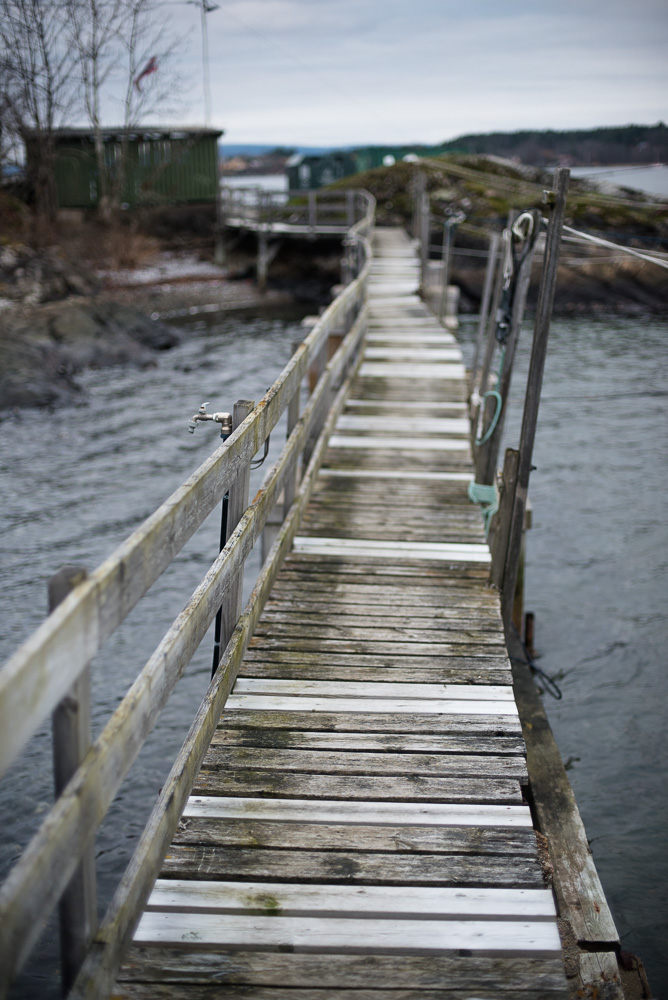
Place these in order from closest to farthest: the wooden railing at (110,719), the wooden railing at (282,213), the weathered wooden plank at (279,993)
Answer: the wooden railing at (110,719)
the weathered wooden plank at (279,993)
the wooden railing at (282,213)

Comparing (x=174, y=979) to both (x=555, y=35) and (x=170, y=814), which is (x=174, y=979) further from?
(x=555, y=35)

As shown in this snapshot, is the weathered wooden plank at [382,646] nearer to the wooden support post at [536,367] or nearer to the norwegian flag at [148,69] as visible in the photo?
the wooden support post at [536,367]

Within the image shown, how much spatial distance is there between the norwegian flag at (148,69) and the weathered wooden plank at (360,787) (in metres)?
29.1

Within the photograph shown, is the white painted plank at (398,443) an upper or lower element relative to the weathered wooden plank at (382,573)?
upper

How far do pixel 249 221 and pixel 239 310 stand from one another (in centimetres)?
542

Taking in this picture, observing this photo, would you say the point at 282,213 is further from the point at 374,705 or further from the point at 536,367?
the point at 374,705

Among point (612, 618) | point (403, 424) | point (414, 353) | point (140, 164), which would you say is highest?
point (140, 164)

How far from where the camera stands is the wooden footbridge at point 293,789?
208 centimetres

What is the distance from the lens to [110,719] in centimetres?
244

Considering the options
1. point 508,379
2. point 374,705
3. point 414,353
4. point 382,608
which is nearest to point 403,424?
point 508,379

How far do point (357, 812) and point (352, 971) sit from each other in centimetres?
69

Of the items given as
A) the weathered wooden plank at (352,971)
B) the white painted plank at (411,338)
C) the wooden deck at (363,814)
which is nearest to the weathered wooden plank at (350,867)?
the wooden deck at (363,814)

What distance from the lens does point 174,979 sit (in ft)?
7.91

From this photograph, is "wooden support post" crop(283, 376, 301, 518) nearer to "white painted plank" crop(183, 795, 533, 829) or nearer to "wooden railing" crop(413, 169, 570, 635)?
"wooden railing" crop(413, 169, 570, 635)
